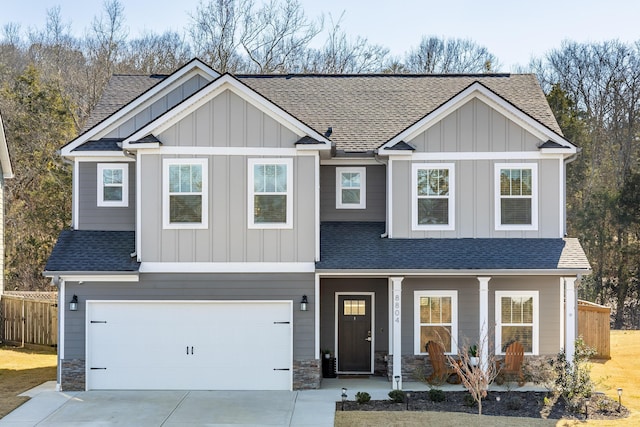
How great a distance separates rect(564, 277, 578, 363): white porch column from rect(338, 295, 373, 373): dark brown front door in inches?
176

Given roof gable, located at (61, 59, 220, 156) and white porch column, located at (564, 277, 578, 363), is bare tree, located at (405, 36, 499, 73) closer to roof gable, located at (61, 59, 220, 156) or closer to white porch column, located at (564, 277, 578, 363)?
roof gable, located at (61, 59, 220, 156)

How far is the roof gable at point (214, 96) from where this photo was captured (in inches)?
591

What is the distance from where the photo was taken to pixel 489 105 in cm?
1595

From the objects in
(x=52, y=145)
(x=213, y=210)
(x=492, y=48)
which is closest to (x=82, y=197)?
(x=213, y=210)

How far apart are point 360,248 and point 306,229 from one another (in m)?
1.38

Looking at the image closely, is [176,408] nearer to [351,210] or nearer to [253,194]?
[253,194]

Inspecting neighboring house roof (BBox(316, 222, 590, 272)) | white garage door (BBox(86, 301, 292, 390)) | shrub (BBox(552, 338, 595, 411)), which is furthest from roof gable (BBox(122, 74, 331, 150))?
shrub (BBox(552, 338, 595, 411))

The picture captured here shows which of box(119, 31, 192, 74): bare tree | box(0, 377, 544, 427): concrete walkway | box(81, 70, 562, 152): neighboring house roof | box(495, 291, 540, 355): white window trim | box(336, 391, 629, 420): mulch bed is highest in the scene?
box(119, 31, 192, 74): bare tree

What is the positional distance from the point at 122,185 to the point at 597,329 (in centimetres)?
1270

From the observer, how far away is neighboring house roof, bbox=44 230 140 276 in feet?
49.1

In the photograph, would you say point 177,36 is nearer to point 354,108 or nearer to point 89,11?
point 89,11

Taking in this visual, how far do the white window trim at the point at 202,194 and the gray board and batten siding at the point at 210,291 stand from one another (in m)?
1.02

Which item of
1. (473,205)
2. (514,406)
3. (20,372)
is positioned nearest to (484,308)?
(473,205)

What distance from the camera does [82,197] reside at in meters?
16.7
